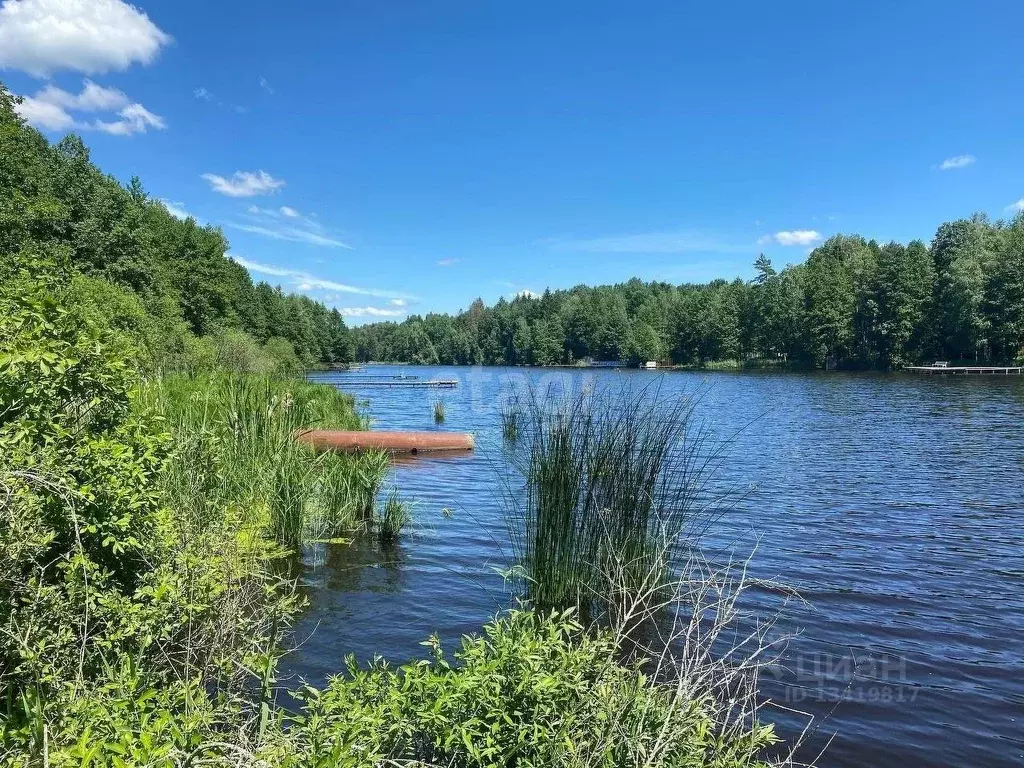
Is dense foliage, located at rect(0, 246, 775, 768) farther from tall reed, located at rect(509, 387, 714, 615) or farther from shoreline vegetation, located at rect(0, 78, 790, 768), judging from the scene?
tall reed, located at rect(509, 387, 714, 615)

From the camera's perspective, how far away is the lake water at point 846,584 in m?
4.90

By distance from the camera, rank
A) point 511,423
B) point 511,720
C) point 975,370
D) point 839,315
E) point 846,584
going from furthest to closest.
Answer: point 839,315 → point 975,370 → point 511,423 → point 846,584 → point 511,720

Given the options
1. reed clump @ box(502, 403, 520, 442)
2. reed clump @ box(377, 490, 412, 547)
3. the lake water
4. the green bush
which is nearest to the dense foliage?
the green bush

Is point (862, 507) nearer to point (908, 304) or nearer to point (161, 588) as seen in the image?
Result: point (161, 588)

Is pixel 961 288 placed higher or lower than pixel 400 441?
higher

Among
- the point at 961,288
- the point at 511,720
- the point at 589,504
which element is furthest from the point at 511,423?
the point at 961,288

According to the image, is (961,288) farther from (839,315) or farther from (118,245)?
(118,245)

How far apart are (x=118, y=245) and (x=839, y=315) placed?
229 ft

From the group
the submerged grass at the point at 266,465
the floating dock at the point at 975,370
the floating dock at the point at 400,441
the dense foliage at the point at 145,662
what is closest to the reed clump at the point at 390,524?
the submerged grass at the point at 266,465

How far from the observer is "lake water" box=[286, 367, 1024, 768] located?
490cm

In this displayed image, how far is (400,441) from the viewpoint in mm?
16656

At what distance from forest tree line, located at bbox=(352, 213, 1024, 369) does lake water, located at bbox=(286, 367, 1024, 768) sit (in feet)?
179

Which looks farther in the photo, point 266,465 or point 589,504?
point 266,465

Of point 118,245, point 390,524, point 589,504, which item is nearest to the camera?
point 589,504
